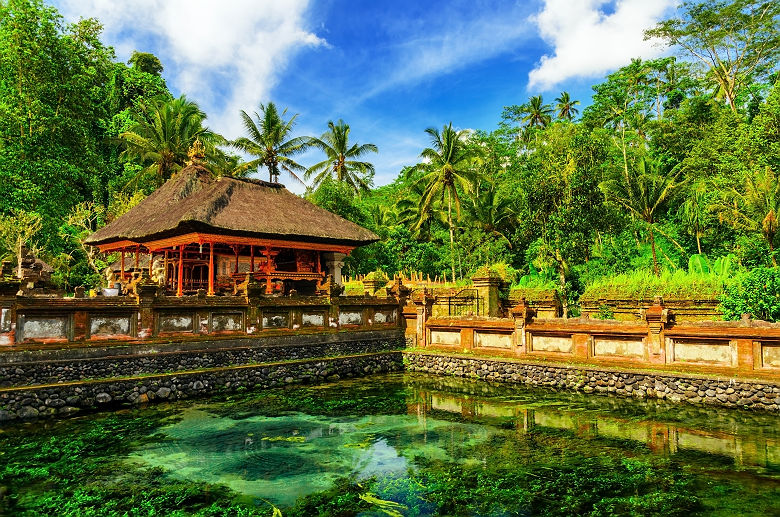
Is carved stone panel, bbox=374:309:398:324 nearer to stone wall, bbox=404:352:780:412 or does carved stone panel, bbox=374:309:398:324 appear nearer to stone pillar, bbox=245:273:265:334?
stone wall, bbox=404:352:780:412

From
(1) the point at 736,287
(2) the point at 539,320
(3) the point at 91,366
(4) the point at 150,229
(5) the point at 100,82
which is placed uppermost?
(5) the point at 100,82

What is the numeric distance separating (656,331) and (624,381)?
55.0 inches

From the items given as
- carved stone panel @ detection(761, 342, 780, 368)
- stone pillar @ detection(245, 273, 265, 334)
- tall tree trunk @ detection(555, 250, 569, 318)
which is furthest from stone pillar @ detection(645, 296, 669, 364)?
stone pillar @ detection(245, 273, 265, 334)

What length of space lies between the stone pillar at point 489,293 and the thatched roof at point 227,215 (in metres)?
5.42

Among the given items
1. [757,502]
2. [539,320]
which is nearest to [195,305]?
[539,320]

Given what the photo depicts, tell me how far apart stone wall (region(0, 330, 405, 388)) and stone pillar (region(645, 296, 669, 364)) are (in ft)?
27.2

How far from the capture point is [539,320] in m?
13.7

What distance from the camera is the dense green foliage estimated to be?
2023cm

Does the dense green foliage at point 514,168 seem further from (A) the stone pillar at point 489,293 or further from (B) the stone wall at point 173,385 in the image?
(B) the stone wall at point 173,385

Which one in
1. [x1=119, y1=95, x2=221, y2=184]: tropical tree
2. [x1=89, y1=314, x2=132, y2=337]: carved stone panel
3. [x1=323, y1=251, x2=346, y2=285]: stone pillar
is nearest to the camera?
[x1=89, y1=314, x2=132, y2=337]: carved stone panel

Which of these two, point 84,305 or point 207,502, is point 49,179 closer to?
point 84,305

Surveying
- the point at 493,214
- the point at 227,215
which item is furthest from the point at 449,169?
the point at 227,215

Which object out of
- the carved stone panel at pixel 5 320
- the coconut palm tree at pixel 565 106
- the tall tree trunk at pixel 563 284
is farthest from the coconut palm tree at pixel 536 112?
the carved stone panel at pixel 5 320

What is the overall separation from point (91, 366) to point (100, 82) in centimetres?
3293
